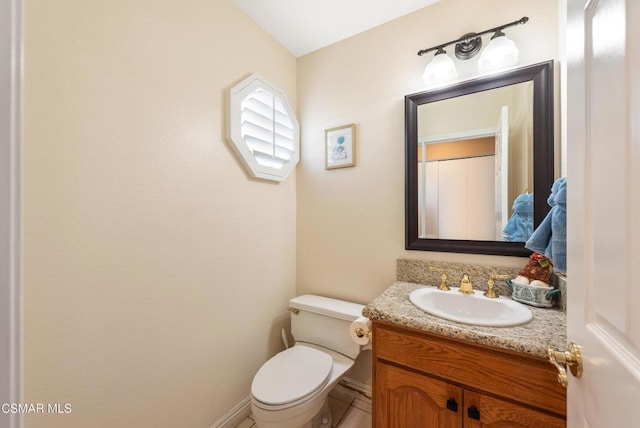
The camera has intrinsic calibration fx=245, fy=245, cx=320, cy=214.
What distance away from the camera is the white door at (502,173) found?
125 cm

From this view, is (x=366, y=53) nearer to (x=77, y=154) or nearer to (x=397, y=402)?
(x=77, y=154)

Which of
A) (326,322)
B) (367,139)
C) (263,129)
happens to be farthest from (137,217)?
(367,139)

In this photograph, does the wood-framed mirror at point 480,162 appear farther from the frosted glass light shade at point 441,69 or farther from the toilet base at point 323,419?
the toilet base at point 323,419

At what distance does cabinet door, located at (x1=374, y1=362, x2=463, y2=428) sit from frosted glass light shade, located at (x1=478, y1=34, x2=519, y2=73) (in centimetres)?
148

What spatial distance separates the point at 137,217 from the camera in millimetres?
1025

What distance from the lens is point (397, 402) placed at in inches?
39.6

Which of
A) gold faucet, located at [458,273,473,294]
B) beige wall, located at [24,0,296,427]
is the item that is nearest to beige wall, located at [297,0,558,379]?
gold faucet, located at [458,273,473,294]

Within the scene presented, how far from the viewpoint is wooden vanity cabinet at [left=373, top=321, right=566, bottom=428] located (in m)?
0.78

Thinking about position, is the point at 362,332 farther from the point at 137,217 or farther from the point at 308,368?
the point at 137,217

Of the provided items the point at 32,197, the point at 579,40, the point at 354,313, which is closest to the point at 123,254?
the point at 32,197

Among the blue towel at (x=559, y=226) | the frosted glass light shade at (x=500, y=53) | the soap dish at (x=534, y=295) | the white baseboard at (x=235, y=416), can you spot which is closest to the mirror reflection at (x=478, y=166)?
the frosted glass light shade at (x=500, y=53)

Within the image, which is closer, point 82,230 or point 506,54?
point 82,230

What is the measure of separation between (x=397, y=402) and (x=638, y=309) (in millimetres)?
924

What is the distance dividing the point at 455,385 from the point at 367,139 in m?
1.34
